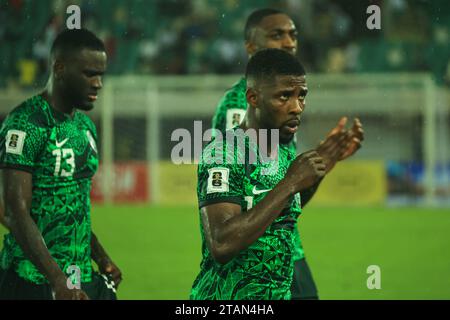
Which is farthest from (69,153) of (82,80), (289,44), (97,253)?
(289,44)

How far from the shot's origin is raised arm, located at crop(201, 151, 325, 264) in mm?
3436

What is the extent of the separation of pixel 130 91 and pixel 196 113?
1.66m

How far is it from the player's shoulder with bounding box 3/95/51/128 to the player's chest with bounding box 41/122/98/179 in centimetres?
7

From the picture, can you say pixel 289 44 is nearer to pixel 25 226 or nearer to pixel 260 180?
pixel 260 180

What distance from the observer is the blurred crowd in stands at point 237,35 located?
18.5 metres

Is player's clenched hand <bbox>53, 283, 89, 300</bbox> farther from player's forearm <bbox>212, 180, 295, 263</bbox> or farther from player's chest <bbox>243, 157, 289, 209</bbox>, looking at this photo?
player's chest <bbox>243, 157, 289, 209</bbox>

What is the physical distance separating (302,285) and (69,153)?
1652mm

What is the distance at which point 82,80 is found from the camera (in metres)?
4.47

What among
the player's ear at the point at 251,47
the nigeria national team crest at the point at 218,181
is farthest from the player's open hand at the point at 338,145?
the player's ear at the point at 251,47

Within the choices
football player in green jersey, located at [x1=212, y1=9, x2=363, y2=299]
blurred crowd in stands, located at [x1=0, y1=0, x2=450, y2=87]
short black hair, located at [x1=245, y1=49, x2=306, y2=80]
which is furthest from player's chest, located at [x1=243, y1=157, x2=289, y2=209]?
blurred crowd in stands, located at [x1=0, y1=0, x2=450, y2=87]

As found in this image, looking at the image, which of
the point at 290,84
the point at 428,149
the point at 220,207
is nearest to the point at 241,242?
the point at 220,207

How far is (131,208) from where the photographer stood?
1590 centimetres

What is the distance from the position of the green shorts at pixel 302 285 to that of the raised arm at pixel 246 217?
1.66 meters

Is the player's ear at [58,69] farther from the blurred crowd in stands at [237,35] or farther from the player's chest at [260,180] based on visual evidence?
the blurred crowd in stands at [237,35]
